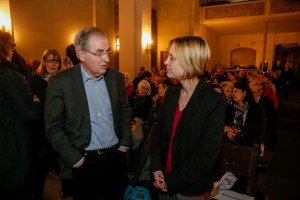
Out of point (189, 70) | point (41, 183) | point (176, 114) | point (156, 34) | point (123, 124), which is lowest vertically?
point (41, 183)

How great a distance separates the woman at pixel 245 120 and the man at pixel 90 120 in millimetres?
1915

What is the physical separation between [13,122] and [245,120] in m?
2.78

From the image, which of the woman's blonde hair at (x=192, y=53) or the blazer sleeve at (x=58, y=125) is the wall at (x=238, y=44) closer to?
the woman's blonde hair at (x=192, y=53)

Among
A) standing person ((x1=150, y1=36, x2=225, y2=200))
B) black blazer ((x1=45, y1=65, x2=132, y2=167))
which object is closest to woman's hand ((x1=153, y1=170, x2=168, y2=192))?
standing person ((x1=150, y1=36, x2=225, y2=200))

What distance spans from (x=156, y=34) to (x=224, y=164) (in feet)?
34.4

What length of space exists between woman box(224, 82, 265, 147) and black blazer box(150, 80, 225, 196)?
5.84ft

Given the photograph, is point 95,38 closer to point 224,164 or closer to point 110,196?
point 110,196

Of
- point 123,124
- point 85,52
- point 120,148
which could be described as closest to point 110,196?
point 120,148

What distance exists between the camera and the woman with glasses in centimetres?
255

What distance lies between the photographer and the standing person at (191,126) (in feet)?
4.33

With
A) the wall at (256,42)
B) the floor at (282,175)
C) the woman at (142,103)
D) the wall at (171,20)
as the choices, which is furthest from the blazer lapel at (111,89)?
the wall at (256,42)

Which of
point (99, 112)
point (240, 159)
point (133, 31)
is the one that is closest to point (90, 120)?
point (99, 112)

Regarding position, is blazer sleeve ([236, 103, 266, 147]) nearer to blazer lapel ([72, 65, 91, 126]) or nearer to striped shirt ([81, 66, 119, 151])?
striped shirt ([81, 66, 119, 151])

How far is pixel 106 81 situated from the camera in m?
1.71
